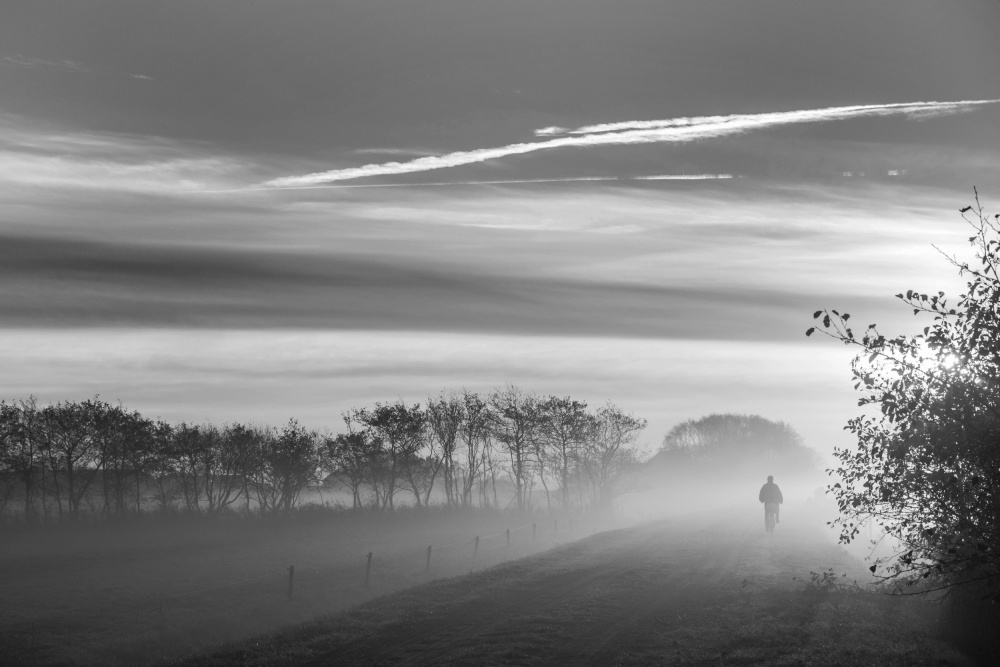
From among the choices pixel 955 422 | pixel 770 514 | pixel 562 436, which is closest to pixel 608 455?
pixel 562 436

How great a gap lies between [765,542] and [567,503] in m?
40.9

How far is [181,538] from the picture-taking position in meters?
57.8

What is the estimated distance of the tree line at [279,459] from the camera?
6588 centimetres

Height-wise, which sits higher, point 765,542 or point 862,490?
point 862,490

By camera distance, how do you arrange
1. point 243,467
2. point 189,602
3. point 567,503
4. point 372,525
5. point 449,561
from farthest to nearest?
1. point 567,503
2. point 243,467
3. point 372,525
4. point 449,561
5. point 189,602

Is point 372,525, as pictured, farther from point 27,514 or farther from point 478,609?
point 478,609

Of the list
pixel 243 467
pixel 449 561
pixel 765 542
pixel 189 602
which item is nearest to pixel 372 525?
pixel 243 467

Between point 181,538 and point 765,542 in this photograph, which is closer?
point 765,542

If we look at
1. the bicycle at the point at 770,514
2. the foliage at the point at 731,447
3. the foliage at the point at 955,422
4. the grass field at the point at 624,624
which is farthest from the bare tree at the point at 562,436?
the foliage at the point at 731,447

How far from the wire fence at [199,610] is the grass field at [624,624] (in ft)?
22.4

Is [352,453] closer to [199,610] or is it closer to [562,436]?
[562,436]

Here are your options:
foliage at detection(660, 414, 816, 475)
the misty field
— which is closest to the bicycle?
the misty field

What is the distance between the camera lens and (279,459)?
72.4 m

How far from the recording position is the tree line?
65.9m
